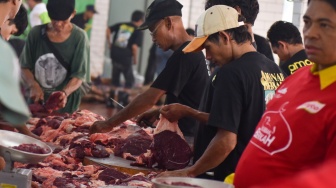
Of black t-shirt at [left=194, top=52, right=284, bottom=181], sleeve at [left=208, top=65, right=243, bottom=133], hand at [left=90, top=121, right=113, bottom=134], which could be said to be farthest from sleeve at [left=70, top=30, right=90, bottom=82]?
sleeve at [left=208, top=65, right=243, bottom=133]

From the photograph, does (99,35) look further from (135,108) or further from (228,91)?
(228,91)

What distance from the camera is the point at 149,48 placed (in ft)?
70.0

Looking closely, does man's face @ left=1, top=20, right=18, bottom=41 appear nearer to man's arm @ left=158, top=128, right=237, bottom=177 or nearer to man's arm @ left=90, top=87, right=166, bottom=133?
man's arm @ left=90, top=87, right=166, bottom=133

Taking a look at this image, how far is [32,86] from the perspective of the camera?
33.6ft

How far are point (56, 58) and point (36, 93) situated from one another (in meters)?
0.53

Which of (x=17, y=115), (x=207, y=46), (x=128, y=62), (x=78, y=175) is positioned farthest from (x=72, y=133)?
(x=128, y=62)

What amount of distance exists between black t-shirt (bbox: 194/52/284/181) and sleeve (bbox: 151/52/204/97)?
1091mm

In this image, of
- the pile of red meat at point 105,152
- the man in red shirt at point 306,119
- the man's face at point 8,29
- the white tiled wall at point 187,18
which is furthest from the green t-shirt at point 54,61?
the man in red shirt at point 306,119

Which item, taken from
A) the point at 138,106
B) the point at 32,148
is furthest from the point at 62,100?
the point at 32,148

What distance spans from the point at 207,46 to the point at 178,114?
781 millimetres

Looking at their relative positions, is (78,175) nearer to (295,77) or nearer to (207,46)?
(207,46)

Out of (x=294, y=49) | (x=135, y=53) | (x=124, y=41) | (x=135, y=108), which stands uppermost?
(x=294, y=49)

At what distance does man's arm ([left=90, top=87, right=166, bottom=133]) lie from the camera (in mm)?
Result: 7301

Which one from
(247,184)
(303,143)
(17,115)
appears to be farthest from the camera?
(247,184)
